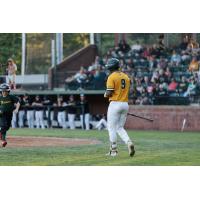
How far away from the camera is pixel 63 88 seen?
2817 cm

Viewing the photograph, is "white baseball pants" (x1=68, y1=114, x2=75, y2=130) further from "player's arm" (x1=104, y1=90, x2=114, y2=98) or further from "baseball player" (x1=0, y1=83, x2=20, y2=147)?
"player's arm" (x1=104, y1=90, x2=114, y2=98)

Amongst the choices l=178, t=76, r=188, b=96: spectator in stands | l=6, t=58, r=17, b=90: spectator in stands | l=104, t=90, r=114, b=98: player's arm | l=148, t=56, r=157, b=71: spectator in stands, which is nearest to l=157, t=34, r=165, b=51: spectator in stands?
l=148, t=56, r=157, b=71: spectator in stands

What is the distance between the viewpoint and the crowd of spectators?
24.5 m

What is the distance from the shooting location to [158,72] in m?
25.2

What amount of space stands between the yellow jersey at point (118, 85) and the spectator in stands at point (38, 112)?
47.8 ft

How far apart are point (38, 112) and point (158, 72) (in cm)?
522

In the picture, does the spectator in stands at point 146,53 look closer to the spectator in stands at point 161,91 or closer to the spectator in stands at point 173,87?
the spectator in stands at point 161,91

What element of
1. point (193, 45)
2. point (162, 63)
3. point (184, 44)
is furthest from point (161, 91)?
point (184, 44)

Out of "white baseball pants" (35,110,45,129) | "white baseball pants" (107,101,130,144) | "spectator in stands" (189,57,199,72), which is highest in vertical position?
"spectator in stands" (189,57,199,72)

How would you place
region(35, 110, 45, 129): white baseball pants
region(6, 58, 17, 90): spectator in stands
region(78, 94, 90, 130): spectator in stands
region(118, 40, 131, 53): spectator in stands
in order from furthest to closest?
region(118, 40, 131, 53): spectator in stands < region(35, 110, 45, 129): white baseball pants < region(78, 94, 90, 130): spectator in stands < region(6, 58, 17, 90): spectator in stands

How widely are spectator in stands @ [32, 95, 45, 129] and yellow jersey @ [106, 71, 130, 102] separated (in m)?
14.6

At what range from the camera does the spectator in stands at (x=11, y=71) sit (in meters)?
24.3

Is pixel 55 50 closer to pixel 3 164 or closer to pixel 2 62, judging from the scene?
pixel 2 62

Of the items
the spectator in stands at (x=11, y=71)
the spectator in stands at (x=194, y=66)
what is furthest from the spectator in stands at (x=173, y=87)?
the spectator in stands at (x=11, y=71)
